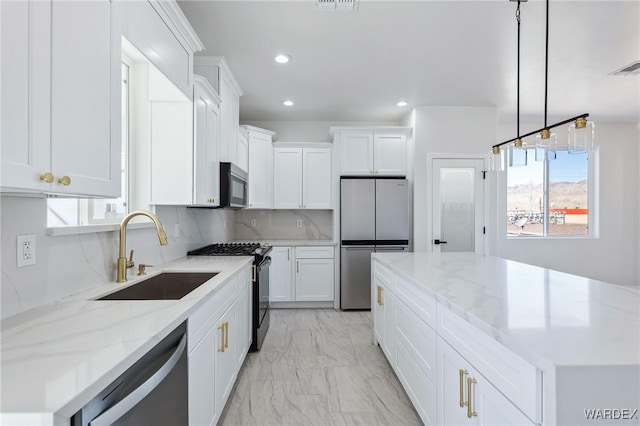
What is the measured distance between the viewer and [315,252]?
4.28m

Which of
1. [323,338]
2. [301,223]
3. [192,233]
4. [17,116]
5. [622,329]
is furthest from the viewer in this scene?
[301,223]

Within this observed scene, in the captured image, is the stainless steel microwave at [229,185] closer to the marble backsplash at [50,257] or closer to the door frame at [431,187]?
the marble backsplash at [50,257]

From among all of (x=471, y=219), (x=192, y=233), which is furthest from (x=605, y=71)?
(x=192, y=233)

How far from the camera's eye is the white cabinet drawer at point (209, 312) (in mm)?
1323

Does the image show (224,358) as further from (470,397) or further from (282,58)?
(282,58)

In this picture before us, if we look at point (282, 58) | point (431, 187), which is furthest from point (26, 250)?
point (431, 187)

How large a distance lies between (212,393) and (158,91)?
71.7 inches

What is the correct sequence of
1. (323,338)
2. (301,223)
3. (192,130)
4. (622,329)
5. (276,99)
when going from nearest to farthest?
(622,329), (192,130), (323,338), (276,99), (301,223)

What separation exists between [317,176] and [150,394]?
3746 mm

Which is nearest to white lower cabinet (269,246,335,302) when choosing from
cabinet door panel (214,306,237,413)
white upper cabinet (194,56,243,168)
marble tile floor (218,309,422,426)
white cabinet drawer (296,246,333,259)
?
white cabinet drawer (296,246,333,259)

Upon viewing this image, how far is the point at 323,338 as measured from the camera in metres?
3.21

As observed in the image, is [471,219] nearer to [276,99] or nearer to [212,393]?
[276,99]

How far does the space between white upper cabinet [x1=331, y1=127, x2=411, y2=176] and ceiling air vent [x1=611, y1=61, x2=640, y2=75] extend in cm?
215

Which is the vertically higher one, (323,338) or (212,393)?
(212,393)
